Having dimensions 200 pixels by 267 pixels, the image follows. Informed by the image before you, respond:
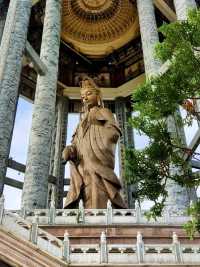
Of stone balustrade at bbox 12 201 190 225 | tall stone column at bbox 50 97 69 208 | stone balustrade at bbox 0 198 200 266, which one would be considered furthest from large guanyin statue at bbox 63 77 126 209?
tall stone column at bbox 50 97 69 208

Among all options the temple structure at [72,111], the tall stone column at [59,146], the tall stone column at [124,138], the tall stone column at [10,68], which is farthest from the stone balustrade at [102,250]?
the tall stone column at [59,146]

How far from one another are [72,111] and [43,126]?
995 centimetres

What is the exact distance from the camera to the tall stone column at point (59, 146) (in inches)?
723

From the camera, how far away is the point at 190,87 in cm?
523

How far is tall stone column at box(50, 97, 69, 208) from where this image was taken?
1836 centimetres

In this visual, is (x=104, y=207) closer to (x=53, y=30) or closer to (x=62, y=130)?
(x=53, y=30)

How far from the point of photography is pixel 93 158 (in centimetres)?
938

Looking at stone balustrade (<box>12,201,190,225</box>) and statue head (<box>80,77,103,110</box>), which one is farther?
statue head (<box>80,77,103,110</box>)

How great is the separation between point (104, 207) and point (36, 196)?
2708 mm

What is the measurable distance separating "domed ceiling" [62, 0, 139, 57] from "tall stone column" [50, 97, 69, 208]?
3645 millimetres

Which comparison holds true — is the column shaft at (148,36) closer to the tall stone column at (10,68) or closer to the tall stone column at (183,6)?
the tall stone column at (183,6)

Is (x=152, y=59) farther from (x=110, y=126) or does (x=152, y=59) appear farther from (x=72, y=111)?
(x=72, y=111)

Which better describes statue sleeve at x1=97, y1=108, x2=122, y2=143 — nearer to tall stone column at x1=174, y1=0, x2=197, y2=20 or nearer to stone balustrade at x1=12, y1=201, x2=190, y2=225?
stone balustrade at x1=12, y1=201, x2=190, y2=225

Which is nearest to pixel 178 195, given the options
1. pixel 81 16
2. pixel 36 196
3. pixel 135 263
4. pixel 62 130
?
pixel 36 196
